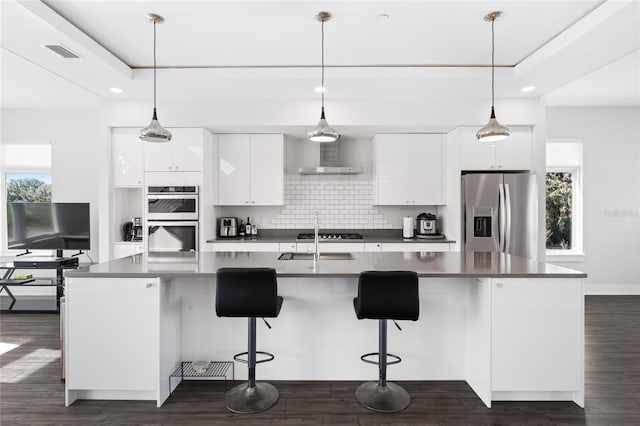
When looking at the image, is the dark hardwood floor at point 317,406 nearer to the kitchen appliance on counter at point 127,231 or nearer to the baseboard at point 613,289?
the kitchen appliance on counter at point 127,231

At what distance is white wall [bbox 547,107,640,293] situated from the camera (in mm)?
5777

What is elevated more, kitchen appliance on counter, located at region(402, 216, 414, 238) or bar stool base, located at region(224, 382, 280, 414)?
kitchen appliance on counter, located at region(402, 216, 414, 238)

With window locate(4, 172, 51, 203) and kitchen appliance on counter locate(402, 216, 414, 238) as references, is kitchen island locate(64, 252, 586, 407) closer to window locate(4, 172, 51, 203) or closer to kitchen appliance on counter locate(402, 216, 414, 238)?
kitchen appliance on counter locate(402, 216, 414, 238)

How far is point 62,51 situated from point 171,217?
6.94 ft

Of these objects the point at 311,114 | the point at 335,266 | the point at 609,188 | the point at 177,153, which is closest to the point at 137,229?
the point at 177,153

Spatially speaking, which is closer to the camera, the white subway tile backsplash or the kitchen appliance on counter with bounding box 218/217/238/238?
the kitchen appliance on counter with bounding box 218/217/238/238

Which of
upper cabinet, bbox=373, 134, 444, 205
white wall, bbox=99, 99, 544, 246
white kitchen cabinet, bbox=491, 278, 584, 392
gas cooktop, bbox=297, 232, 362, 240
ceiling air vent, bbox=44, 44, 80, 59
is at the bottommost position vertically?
white kitchen cabinet, bbox=491, 278, 584, 392

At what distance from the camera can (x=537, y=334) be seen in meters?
2.53

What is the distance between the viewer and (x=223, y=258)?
9.86 feet

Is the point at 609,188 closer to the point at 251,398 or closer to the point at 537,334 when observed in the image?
the point at 537,334

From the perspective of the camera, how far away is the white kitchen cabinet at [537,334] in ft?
8.23

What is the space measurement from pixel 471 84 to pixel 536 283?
242 cm

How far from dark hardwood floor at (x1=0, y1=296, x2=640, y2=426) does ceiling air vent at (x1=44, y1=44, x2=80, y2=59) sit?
2.69 meters

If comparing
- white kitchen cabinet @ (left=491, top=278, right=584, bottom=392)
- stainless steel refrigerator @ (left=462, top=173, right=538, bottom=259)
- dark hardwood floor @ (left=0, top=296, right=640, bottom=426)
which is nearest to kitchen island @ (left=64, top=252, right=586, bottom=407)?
white kitchen cabinet @ (left=491, top=278, right=584, bottom=392)
